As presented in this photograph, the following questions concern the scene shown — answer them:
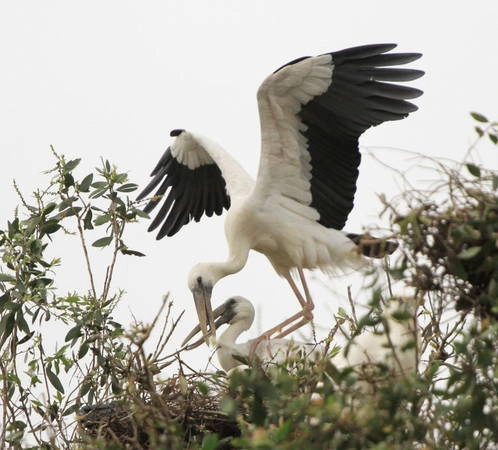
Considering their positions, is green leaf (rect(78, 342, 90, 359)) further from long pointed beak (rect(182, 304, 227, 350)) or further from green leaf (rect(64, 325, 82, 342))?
long pointed beak (rect(182, 304, 227, 350))

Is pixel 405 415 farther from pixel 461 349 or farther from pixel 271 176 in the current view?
pixel 271 176

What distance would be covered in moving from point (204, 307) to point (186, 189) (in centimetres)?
182

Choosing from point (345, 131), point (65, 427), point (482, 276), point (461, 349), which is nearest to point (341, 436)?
point (461, 349)

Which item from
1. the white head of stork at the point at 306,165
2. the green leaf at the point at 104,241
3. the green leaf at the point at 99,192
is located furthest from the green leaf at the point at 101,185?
the white head of stork at the point at 306,165

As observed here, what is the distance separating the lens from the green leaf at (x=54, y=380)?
6.34 metres

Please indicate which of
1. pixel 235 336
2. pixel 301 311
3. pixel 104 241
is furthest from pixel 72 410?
pixel 301 311

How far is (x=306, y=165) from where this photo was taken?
798cm

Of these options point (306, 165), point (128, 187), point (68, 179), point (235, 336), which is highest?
point (306, 165)

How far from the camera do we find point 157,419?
4070 mm

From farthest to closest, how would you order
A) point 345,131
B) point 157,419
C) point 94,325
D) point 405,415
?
point 345,131 < point 94,325 < point 157,419 < point 405,415

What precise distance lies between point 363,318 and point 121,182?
293 centimetres

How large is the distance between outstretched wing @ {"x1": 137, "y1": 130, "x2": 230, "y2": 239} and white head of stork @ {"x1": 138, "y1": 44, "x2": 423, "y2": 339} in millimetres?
493

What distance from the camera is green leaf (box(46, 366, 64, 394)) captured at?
6.34 m

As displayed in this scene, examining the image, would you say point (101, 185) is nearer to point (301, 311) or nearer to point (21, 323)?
point (21, 323)
